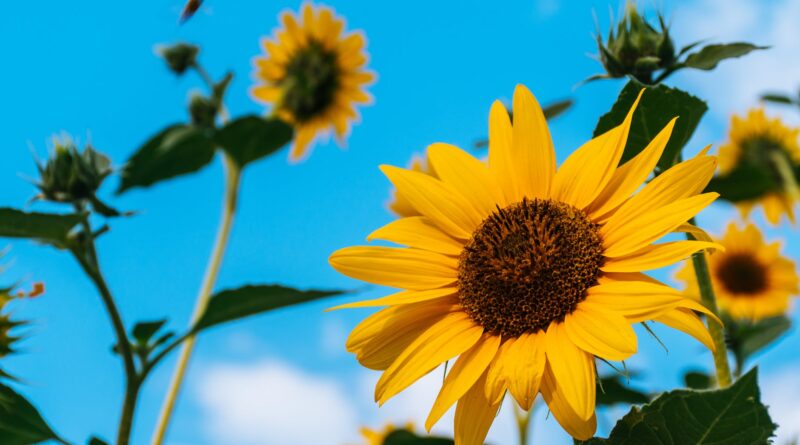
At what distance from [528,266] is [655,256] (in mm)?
187

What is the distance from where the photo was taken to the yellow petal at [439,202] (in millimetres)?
1267

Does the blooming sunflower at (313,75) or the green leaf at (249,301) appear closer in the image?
the green leaf at (249,301)

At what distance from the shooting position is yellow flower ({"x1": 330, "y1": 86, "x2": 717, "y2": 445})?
3.36 feet

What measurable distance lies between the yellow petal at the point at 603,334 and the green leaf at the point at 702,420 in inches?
2.7

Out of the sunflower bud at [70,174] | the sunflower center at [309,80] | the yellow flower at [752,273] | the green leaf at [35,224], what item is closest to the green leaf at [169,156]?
the sunflower bud at [70,174]

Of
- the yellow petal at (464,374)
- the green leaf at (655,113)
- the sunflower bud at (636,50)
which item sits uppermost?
the sunflower bud at (636,50)

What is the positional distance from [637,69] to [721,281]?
2.91 m

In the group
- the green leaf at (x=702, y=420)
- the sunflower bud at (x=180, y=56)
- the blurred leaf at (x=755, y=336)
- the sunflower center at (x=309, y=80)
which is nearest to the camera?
the green leaf at (x=702, y=420)

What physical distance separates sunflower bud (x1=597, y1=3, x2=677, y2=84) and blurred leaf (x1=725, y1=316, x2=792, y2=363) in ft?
3.60

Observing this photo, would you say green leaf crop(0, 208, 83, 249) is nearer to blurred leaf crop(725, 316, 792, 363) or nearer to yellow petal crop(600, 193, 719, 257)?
yellow petal crop(600, 193, 719, 257)

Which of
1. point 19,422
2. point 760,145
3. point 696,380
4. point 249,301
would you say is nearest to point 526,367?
point 249,301

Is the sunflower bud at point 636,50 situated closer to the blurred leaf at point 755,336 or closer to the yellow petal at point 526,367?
the yellow petal at point 526,367

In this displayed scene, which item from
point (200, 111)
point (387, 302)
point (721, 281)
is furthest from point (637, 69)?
point (721, 281)

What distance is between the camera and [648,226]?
3.56ft
